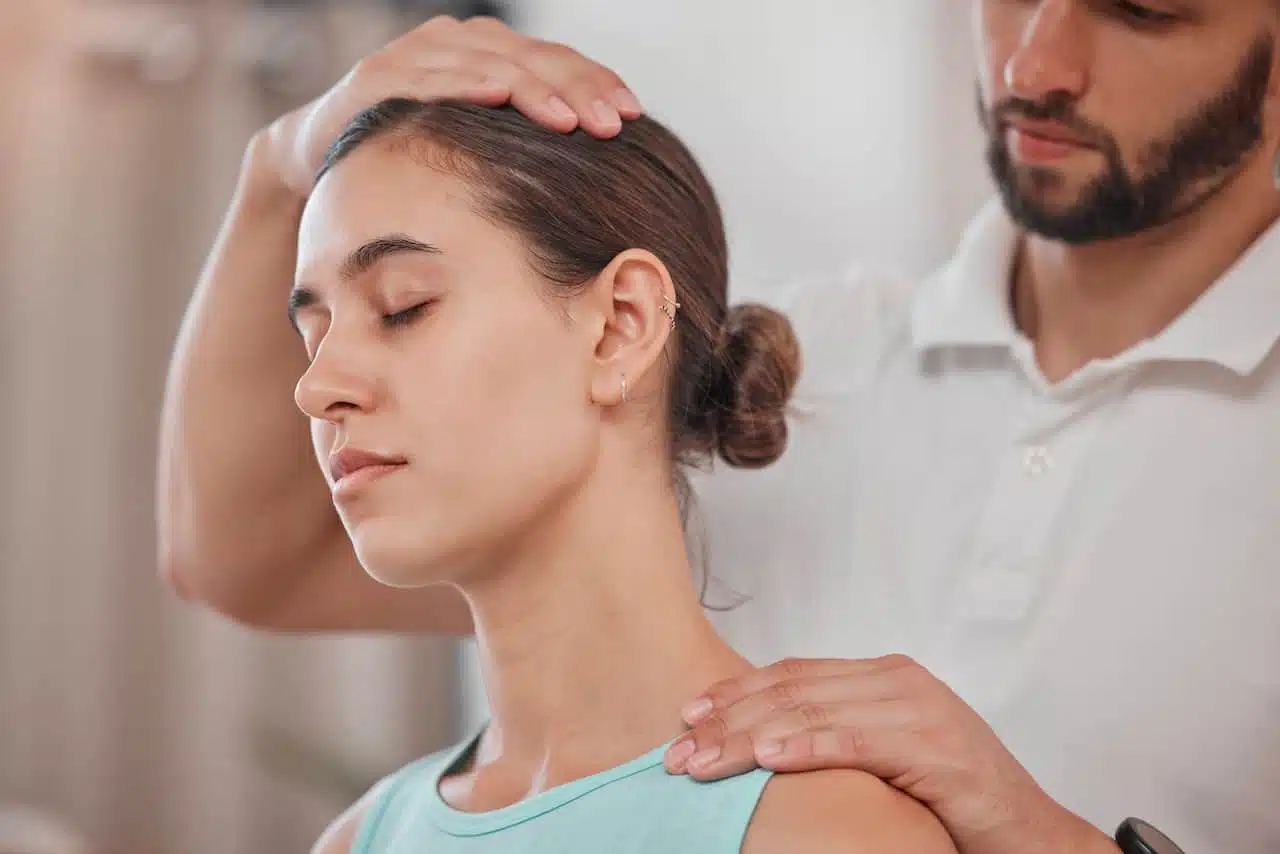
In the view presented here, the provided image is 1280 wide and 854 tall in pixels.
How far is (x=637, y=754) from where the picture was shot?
3.33 ft

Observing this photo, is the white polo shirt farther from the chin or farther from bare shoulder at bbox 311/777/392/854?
the chin

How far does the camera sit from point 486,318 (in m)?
1.00

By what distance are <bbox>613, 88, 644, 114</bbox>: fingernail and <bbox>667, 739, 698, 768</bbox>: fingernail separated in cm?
49

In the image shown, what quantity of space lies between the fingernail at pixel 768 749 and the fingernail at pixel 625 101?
0.50 metres

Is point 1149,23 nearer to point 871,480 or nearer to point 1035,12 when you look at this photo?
point 1035,12

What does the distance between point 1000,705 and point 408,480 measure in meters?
0.69

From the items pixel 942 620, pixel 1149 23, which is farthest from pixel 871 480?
pixel 1149 23

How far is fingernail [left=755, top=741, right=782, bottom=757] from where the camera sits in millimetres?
934

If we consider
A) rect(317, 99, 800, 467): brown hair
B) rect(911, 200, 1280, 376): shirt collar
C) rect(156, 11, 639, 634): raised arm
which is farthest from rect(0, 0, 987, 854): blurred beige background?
rect(317, 99, 800, 467): brown hair

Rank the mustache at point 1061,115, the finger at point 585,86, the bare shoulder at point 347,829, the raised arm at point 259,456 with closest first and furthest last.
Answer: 1. the finger at point 585,86
2. the bare shoulder at point 347,829
3. the raised arm at point 259,456
4. the mustache at point 1061,115

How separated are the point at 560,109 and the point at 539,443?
0.26m

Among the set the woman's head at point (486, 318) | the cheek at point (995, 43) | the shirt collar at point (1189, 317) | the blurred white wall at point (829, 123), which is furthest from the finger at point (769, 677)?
the blurred white wall at point (829, 123)

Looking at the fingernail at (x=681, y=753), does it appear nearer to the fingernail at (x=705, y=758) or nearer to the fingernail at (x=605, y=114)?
the fingernail at (x=705, y=758)

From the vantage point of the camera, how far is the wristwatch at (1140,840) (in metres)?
1.01
